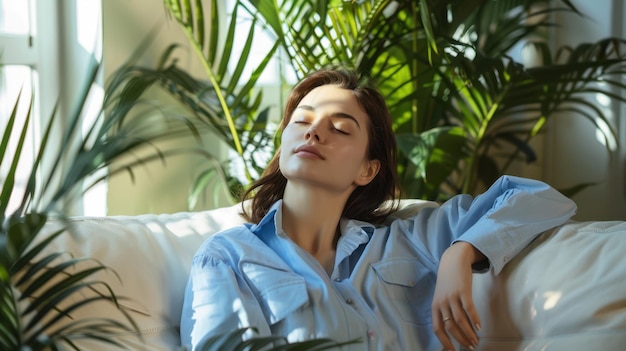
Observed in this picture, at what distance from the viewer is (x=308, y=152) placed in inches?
70.3

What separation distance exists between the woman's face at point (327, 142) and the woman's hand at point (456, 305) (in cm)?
32

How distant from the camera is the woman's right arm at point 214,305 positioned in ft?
5.17

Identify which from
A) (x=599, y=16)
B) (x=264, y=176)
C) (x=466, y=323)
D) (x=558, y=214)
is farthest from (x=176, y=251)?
(x=599, y=16)

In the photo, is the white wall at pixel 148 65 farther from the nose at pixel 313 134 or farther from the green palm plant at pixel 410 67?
the nose at pixel 313 134

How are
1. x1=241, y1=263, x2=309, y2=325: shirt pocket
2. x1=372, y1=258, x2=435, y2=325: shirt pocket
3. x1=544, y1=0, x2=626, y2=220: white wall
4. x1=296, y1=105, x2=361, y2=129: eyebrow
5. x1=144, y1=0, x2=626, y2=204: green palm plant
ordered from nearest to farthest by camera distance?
x1=241, y1=263, x2=309, y2=325: shirt pocket, x1=372, y1=258, x2=435, y2=325: shirt pocket, x1=296, y1=105, x2=361, y2=129: eyebrow, x1=144, y1=0, x2=626, y2=204: green palm plant, x1=544, y1=0, x2=626, y2=220: white wall

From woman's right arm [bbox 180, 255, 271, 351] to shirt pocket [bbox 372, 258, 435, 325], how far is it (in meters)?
0.29

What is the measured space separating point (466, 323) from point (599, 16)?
6.32 ft

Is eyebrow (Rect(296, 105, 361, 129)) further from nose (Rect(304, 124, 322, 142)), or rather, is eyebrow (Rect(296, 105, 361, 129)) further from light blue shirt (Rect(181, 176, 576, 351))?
light blue shirt (Rect(181, 176, 576, 351))

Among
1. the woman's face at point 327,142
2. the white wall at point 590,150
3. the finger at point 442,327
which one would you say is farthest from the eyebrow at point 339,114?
the white wall at point 590,150

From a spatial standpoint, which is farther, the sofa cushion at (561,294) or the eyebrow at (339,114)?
the eyebrow at (339,114)

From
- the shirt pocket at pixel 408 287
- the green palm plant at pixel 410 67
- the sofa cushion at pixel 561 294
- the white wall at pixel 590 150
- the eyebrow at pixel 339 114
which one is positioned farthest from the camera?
the white wall at pixel 590 150

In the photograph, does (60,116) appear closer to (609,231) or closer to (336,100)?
(336,100)

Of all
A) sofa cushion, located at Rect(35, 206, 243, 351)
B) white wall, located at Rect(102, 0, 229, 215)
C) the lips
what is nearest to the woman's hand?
the lips

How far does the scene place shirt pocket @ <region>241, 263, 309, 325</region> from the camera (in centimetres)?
166
